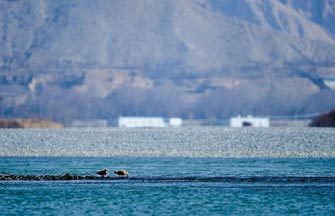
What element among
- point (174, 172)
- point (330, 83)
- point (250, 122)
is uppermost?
point (330, 83)

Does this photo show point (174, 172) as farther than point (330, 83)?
No

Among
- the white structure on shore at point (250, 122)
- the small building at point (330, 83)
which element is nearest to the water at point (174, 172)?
the white structure on shore at point (250, 122)

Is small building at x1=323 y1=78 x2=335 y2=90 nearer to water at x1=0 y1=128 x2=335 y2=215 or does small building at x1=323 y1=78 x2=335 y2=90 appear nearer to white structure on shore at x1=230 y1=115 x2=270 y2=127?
white structure on shore at x1=230 y1=115 x2=270 y2=127

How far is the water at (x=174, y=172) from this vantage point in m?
33.1

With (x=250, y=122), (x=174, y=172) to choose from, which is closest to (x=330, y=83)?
(x=250, y=122)

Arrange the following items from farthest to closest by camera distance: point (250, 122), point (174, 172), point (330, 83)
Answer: point (330, 83) → point (250, 122) → point (174, 172)

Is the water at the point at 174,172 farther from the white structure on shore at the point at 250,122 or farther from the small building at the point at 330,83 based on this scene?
the small building at the point at 330,83

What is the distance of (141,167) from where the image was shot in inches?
1812

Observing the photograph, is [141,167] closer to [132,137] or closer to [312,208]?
[312,208]

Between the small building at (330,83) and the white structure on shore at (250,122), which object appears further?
the small building at (330,83)

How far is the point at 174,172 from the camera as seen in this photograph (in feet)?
142

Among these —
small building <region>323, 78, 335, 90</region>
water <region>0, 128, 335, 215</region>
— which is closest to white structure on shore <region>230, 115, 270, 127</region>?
small building <region>323, 78, 335, 90</region>

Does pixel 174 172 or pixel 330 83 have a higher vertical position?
pixel 330 83

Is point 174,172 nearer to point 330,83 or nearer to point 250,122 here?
point 250,122
